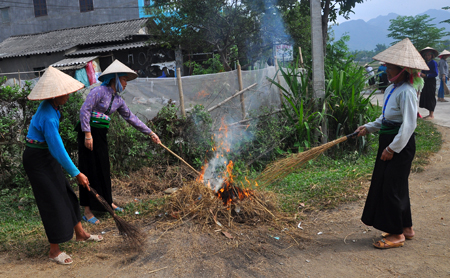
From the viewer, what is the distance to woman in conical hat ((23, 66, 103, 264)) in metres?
3.17

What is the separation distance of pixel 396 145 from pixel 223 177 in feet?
8.26

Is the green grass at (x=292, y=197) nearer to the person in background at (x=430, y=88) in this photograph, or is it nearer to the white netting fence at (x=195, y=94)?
the white netting fence at (x=195, y=94)

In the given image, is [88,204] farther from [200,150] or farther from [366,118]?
[366,118]

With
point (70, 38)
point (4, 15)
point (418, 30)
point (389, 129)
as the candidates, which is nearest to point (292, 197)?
point (389, 129)

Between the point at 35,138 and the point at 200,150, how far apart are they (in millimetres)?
3115

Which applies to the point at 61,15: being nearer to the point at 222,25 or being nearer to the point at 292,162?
the point at 222,25

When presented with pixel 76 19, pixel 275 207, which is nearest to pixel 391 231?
pixel 275 207

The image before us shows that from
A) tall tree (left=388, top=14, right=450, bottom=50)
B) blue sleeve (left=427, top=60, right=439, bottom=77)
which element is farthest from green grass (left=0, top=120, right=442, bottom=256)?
tall tree (left=388, top=14, right=450, bottom=50)

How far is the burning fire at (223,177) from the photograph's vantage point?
→ 4.22m

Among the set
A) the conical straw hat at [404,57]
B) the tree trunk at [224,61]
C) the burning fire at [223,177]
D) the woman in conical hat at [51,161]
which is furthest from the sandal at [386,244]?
the tree trunk at [224,61]

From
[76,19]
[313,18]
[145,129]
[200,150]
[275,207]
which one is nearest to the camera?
[275,207]

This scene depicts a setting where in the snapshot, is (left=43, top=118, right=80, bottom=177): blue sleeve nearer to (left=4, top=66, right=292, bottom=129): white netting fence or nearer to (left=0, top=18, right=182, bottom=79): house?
(left=4, top=66, right=292, bottom=129): white netting fence

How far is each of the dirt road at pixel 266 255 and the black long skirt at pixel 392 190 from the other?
0.96 ft

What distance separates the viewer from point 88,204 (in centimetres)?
438
